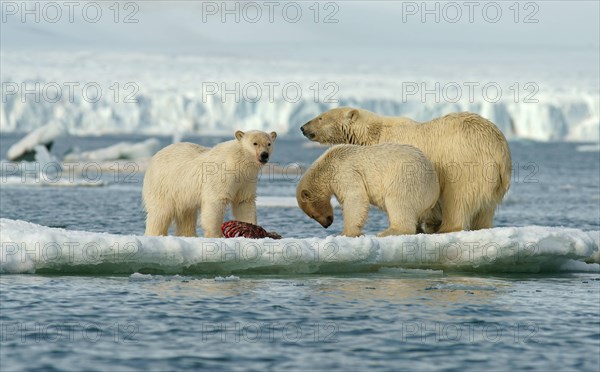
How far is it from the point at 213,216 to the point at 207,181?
14.5 inches

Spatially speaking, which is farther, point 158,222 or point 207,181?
point 158,222

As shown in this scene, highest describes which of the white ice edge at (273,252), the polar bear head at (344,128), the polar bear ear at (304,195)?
the polar bear head at (344,128)

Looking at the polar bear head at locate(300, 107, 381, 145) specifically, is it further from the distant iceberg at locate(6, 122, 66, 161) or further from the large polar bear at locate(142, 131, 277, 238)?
the distant iceberg at locate(6, 122, 66, 161)

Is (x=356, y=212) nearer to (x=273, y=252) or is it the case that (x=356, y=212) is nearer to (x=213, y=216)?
(x=273, y=252)

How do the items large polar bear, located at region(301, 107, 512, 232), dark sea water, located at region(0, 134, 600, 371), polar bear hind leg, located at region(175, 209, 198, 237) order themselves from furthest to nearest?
polar bear hind leg, located at region(175, 209, 198, 237) < large polar bear, located at region(301, 107, 512, 232) < dark sea water, located at region(0, 134, 600, 371)

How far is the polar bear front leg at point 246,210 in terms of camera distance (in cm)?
1078

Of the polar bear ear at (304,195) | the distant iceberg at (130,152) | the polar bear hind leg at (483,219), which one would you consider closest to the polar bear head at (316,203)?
the polar bear ear at (304,195)

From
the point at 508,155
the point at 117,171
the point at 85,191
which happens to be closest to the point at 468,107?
the point at 117,171

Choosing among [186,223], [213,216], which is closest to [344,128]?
[186,223]

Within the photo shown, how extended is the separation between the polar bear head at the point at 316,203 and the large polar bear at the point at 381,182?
3.7 inches

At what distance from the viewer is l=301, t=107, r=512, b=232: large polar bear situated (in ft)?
35.4

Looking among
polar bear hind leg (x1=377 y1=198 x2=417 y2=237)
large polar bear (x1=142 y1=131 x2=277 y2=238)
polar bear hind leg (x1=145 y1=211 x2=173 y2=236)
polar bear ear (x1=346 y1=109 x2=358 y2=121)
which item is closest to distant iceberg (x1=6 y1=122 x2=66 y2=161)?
polar bear ear (x1=346 y1=109 x2=358 y2=121)

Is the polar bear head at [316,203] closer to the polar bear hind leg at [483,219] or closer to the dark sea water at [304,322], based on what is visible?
the dark sea water at [304,322]

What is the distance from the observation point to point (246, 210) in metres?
10.8
